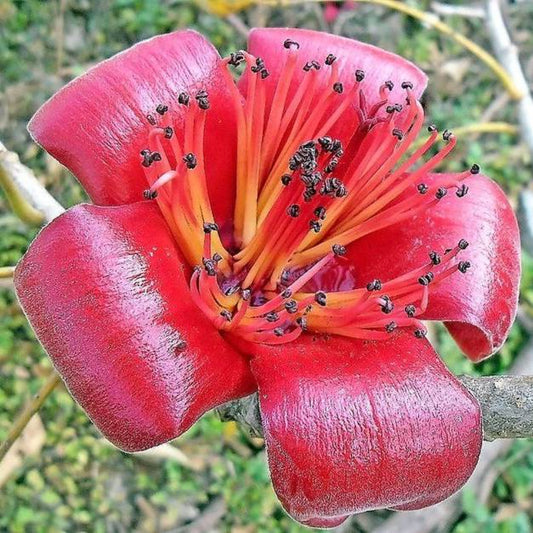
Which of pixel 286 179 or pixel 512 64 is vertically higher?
pixel 286 179

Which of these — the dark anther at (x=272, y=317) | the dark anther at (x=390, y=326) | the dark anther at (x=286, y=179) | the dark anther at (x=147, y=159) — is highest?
the dark anther at (x=147, y=159)

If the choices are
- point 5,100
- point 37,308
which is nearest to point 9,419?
point 5,100

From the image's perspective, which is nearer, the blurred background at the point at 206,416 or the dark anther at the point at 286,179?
the dark anther at the point at 286,179

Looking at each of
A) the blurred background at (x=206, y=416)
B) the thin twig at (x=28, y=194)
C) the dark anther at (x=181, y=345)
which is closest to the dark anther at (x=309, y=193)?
the dark anther at (x=181, y=345)

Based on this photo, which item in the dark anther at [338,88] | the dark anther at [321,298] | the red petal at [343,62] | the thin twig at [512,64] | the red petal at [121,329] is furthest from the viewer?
the thin twig at [512,64]

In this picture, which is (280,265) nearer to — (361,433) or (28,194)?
(361,433)

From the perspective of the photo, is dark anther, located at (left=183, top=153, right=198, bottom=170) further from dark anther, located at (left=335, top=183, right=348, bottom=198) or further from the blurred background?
the blurred background

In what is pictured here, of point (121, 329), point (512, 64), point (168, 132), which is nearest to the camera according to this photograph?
point (121, 329)

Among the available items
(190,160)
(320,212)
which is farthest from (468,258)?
(190,160)

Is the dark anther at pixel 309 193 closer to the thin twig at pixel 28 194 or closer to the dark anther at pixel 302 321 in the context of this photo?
the dark anther at pixel 302 321
